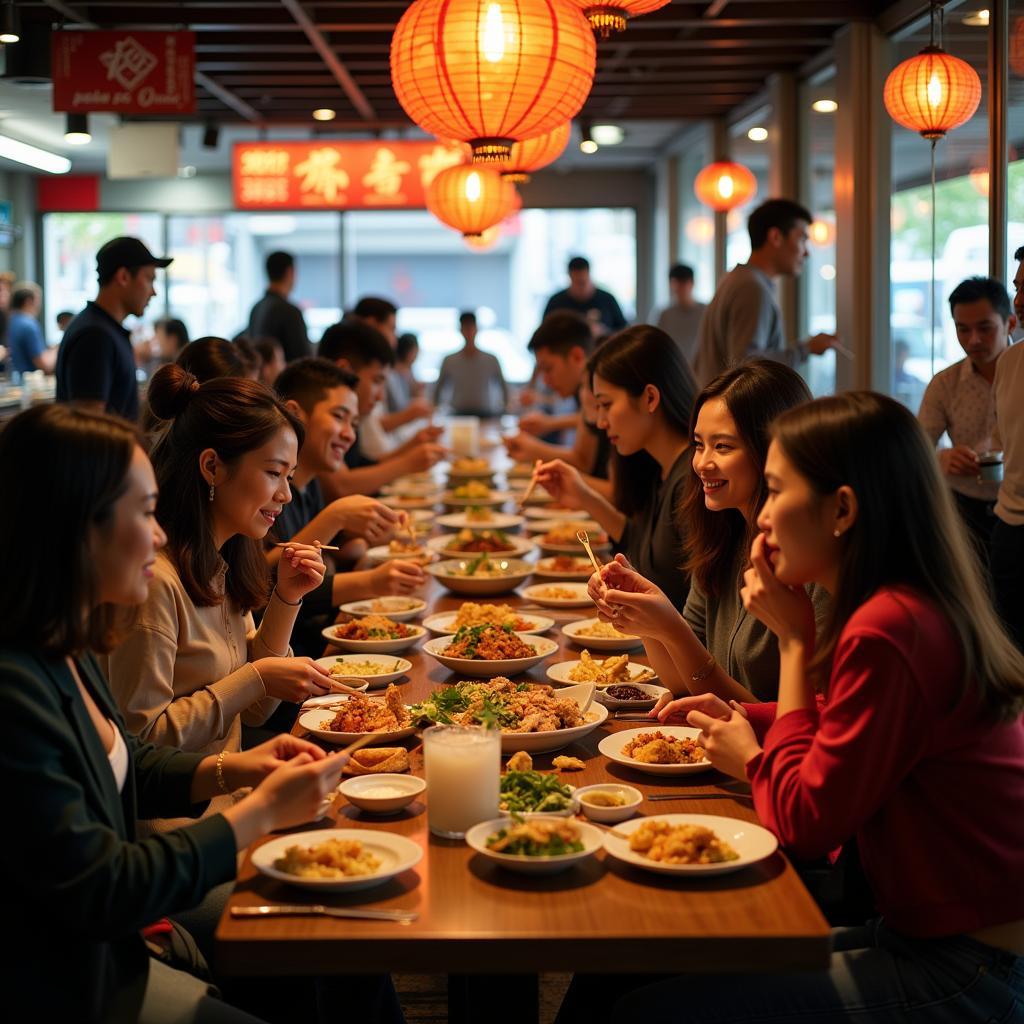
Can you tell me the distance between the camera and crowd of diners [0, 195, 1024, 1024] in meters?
1.33

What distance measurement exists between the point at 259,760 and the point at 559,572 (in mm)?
1640

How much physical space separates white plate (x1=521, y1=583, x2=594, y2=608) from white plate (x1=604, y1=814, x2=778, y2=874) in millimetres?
1284

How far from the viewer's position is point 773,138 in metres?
7.53

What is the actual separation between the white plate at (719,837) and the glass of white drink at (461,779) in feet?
0.53

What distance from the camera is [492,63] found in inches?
113

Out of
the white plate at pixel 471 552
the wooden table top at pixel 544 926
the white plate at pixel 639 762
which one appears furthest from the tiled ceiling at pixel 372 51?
the wooden table top at pixel 544 926

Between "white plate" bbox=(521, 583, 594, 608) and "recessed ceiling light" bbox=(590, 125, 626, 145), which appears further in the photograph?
"recessed ceiling light" bbox=(590, 125, 626, 145)

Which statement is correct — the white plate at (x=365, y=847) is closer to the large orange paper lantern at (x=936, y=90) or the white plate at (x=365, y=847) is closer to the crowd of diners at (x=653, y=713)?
the crowd of diners at (x=653, y=713)

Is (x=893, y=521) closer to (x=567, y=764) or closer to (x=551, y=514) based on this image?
(x=567, y=764)

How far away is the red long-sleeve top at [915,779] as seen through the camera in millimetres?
1414

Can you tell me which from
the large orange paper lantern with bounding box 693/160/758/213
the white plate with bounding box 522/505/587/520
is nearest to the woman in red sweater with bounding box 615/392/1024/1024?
the white plate with bounding box 522/505/587/520

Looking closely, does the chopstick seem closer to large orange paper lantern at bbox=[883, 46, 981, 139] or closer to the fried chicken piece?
the fried chicken piece

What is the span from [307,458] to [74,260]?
10.7 metres

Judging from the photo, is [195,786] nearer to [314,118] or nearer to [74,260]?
[314,118]
